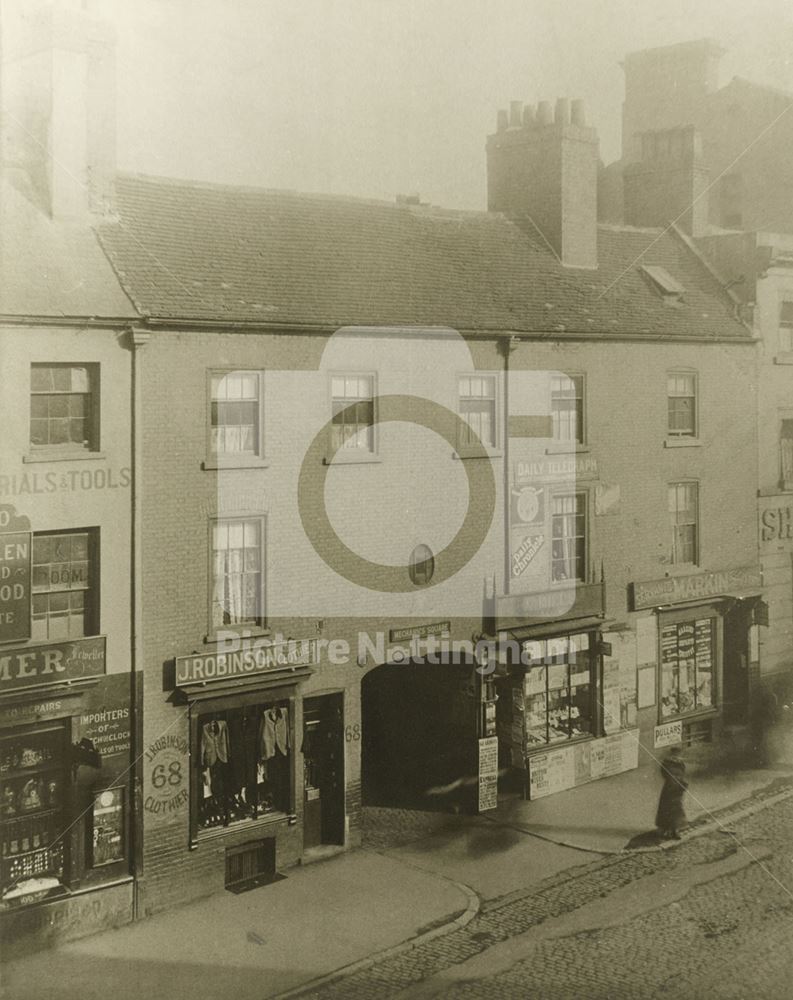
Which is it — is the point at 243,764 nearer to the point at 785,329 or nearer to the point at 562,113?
the point at 562,113

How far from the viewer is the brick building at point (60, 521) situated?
14.3 meters

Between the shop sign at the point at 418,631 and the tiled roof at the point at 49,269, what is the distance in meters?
7.09

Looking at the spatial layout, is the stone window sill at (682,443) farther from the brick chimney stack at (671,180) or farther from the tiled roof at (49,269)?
the tiled roof at (49,269)

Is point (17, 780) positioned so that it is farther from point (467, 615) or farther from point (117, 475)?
point (467, 615)

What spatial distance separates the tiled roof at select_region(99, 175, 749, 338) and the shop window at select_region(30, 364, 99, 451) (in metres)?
1.47

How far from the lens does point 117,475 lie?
15.3 metres

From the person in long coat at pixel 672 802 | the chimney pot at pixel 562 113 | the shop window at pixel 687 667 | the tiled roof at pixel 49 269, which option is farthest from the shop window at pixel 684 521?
the tiled roof at pixel 49 269

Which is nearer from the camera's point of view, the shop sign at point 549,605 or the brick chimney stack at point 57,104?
the brick chimney stack at point 57,104

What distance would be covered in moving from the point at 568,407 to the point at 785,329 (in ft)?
19.8

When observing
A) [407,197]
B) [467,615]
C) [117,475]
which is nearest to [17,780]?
[117,475]

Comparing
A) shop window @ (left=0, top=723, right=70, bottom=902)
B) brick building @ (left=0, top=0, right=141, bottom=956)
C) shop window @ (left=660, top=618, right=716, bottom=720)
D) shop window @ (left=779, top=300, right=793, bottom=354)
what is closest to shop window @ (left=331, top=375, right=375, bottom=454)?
brick building @ (left=0, top=0, right=141, bottom=956)

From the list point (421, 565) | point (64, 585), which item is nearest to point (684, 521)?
point (421, 565)

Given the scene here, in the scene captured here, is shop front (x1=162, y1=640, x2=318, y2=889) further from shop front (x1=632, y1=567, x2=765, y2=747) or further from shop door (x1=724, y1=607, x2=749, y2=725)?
shop door (x1=724, y1=607, x2=749, y2=725)

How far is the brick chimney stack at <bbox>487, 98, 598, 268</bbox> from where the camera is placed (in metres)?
22.4
